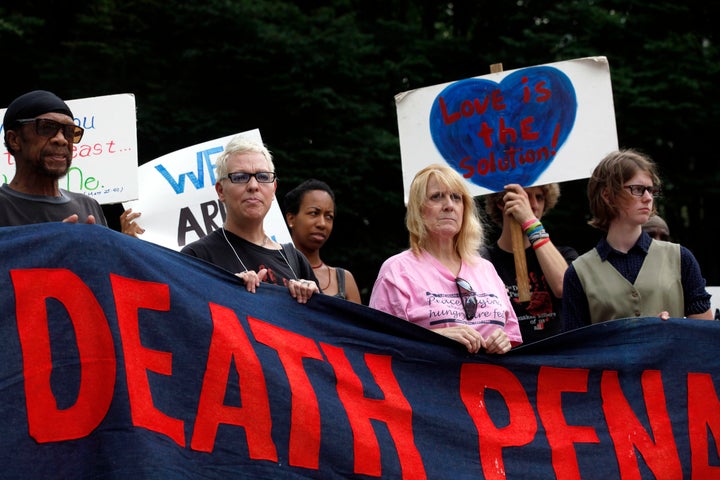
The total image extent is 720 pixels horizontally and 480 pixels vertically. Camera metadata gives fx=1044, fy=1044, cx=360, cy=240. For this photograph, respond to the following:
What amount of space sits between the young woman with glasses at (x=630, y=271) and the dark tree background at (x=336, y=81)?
8.19 m

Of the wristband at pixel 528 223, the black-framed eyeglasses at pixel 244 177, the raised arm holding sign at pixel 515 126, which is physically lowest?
the wristband at pixel 528 223

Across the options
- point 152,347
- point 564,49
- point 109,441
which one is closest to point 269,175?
point 152,347

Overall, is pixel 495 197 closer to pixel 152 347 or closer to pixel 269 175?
pixel 269 175

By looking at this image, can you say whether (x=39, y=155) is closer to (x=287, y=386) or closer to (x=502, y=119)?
(x=287, y=386)

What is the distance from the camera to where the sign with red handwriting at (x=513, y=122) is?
192 inches

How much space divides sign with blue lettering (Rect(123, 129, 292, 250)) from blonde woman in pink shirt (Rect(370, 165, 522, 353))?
71.4 inches

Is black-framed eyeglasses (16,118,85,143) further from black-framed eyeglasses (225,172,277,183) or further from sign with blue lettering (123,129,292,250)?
sign with blue lettering (123,129,292,250)

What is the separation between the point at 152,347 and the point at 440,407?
103cm

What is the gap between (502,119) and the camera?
4969 mm

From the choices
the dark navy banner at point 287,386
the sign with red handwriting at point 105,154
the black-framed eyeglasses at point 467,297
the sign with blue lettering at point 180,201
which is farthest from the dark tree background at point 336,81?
the dark navy banner at point 287,386

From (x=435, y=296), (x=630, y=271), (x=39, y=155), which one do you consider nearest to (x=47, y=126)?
(x=39, y=155)

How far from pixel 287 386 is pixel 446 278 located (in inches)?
30.8

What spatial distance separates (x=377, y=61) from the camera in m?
14.1

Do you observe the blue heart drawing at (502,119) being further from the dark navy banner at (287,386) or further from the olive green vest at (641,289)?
the dark navy banner at (287,386)
